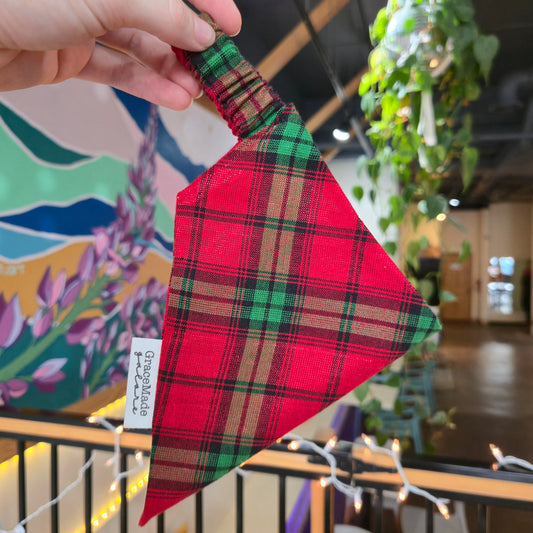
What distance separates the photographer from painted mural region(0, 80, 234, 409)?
4.07 feet

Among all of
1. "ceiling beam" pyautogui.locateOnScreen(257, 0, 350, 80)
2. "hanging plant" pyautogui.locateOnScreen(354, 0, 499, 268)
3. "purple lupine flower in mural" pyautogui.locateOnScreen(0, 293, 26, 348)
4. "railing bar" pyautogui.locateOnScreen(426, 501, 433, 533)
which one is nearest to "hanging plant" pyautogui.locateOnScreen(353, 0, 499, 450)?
"hanging plant" pyautogui.locateOnScreen(354, 0, 499, 268)

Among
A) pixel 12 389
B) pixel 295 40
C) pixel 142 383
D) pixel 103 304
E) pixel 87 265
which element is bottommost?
pixel 12 389

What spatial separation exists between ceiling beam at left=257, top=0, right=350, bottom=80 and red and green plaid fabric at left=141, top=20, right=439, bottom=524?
129cm

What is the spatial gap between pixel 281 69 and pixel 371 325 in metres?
1.74

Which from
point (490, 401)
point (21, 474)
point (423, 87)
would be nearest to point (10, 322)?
point (21, 474)

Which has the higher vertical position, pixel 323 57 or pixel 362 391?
pixel 323 57

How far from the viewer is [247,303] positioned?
0.39 metres

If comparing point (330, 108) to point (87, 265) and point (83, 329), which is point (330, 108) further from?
point (83, 329)

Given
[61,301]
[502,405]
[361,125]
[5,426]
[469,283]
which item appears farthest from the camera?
[469,283]

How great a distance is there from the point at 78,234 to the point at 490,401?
4194 mm

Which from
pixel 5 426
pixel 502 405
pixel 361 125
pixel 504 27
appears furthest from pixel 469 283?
pixel 5 426

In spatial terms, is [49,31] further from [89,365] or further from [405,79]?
[89,365]

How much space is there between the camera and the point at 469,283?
10.4 m

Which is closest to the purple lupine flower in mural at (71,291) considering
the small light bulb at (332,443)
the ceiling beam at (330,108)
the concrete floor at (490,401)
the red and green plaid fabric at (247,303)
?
the small light bulb at (332,443)
